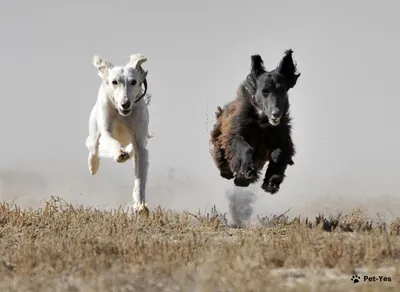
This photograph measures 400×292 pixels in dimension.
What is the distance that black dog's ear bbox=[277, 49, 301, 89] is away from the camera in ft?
34.5

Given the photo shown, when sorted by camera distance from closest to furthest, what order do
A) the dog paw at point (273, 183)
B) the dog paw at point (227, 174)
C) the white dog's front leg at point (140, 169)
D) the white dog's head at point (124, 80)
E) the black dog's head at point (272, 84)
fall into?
the dog paw at point (273, 183) → the white dog's head at point (124, 80) → the black dog's head at point (272, 84) → the white dog's front leg at point (140, 169) → the dog paw at point (227, 174)

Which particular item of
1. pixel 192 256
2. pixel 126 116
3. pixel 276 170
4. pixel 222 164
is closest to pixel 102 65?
pixel 126 116

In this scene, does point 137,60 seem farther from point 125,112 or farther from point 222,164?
point 222,164

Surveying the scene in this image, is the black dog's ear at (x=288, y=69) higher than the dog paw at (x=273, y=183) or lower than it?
higher

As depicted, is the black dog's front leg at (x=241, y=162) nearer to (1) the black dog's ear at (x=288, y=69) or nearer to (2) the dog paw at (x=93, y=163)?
(1) the black dog's ear at (x=288, y=69)

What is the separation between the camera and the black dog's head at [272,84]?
10.2 m

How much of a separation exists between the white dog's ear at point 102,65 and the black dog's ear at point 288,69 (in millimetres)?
2010

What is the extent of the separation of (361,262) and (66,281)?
215 cm

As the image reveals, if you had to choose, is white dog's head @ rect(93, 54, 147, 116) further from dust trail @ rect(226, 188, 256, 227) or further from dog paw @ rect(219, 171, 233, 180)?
dust trail @ rect(226, 188, 256, 227)

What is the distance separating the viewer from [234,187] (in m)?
11.7

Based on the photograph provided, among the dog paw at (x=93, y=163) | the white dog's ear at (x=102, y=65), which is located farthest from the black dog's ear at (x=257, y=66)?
the dog paw at (x=93, y=163)

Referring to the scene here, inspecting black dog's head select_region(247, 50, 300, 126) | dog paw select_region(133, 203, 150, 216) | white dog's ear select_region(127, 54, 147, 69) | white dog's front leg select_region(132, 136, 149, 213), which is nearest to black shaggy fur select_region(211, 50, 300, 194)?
black dog's head select_region(247, 50, 300, 126)

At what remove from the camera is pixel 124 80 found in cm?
1020

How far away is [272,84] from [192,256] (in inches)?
155
